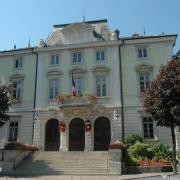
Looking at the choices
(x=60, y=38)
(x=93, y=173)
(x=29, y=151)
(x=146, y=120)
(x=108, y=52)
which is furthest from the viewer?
(x=60, y=38)

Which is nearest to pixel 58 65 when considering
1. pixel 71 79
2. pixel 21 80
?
pixel 71 79

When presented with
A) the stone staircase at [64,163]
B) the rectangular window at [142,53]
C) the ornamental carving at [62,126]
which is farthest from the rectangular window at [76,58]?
the stone staircase at [64,163]

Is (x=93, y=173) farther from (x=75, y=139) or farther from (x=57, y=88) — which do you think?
(x=57, y=88)

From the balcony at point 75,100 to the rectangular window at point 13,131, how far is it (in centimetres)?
534

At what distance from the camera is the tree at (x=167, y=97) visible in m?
19.0

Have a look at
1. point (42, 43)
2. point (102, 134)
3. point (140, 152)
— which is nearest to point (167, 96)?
point (140, 152)

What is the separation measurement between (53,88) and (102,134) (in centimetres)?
661

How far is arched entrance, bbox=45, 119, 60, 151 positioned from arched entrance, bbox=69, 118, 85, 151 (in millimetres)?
1320

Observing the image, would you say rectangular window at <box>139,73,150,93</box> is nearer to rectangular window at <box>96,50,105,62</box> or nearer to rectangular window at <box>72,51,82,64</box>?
rectangular window at <box>96,50,105,62</box>

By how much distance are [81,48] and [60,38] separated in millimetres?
2863

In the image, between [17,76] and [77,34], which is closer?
[77,34]

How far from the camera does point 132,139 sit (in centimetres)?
2603

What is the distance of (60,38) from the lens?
32.1 meters

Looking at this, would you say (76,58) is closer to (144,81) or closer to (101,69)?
(101,69)
